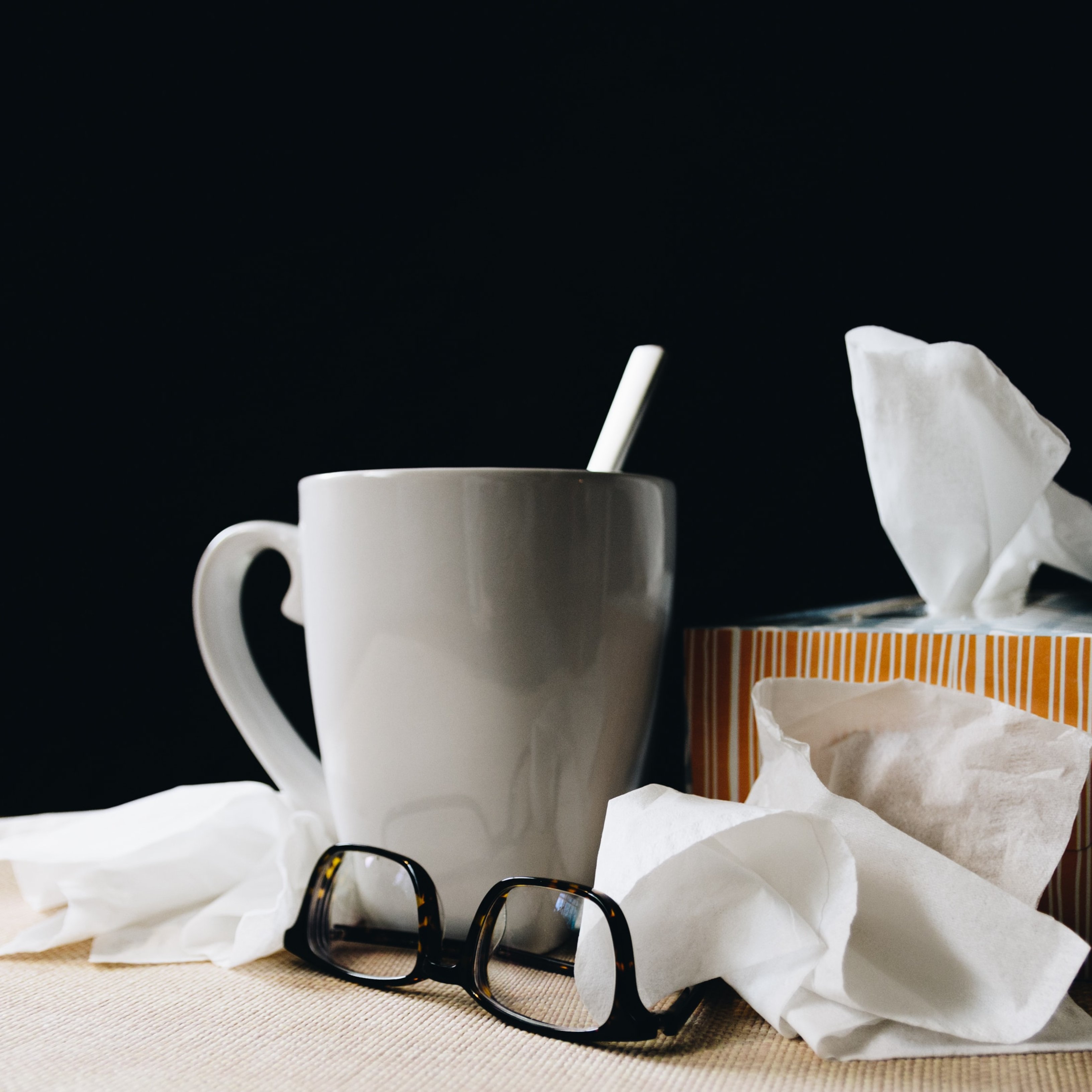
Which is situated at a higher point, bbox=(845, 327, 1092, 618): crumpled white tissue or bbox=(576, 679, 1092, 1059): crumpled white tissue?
bbox=(845, 327, 1092, 618): crumpled white tissue

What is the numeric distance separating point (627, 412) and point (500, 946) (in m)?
0.27

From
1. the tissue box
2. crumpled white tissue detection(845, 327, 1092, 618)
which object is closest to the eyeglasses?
the tissue box

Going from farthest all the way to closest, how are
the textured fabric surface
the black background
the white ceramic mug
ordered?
the black background, the white ceramic mug, the textured fabric surface

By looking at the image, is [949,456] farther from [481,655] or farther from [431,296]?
[431,296]

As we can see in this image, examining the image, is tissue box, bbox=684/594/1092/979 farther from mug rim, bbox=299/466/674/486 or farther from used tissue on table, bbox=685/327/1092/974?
mug rim, bbox=299/466/674/486

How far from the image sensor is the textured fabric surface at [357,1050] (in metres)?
0.31

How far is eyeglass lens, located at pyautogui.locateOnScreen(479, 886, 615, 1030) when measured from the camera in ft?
1.16

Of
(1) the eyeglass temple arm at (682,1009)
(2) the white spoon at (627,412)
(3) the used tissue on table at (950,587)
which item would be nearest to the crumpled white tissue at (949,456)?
(3) the used tissue on table at (950,587)

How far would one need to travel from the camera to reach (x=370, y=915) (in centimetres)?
45

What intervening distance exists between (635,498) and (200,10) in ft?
1.56

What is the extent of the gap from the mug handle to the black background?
0.17 m

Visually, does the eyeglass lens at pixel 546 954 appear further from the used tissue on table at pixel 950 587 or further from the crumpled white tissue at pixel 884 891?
the used tissue on table at pixel 950 587

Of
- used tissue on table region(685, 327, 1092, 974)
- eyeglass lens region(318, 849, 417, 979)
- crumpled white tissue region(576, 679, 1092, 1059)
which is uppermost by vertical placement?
used tissue on table region(685, 327, 1092, 974)

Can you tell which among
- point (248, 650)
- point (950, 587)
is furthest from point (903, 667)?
point (248, 650)
